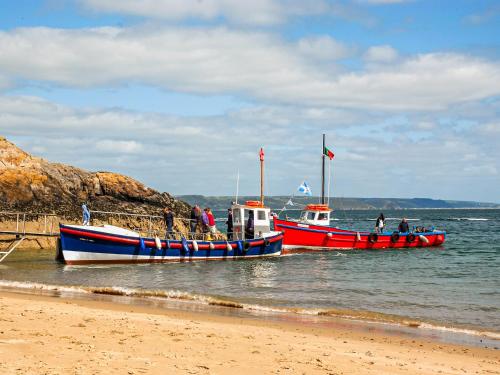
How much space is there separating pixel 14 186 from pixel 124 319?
80.6 ft

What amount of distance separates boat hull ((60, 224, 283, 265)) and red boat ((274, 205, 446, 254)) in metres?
6.03

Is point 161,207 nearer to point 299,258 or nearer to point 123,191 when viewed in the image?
point 123,191

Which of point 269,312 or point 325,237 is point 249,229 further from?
point 269,312

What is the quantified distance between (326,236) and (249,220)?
7.66 meters

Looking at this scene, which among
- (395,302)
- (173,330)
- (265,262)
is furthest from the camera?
(265,262)

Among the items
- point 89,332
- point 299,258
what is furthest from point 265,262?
point 89,332

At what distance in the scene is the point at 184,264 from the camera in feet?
97.7

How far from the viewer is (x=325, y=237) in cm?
3972

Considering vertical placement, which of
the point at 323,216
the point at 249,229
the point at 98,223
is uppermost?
the point at 323,216

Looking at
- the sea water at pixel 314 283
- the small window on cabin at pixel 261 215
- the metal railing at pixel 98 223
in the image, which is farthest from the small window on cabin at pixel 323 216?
the metal railing at pixel 98 223

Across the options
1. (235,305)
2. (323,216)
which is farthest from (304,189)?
(235,305)

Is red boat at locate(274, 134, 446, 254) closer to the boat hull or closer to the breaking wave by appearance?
the boat hull

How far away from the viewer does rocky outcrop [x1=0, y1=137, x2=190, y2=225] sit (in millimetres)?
34531

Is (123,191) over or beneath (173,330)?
over
